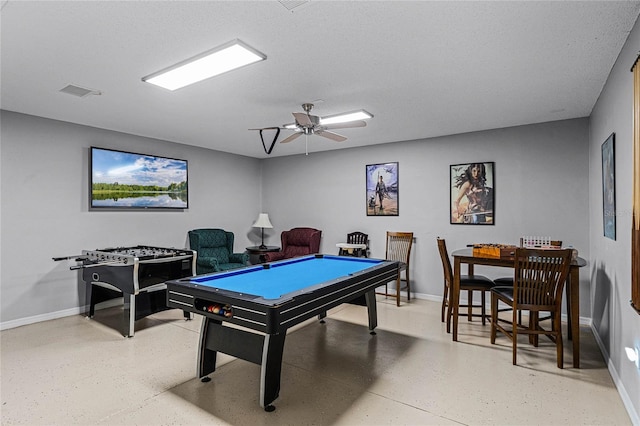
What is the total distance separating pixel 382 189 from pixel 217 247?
9.79 ft

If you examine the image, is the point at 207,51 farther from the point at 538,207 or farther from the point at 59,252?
the point at 538,207

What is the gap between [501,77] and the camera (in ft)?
9.95

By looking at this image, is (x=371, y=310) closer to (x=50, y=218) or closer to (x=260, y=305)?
(x=260, y=305)

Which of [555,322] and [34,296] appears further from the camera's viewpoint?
[34,296]

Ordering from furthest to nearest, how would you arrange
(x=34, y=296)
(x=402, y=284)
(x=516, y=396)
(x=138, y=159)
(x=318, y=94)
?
(x=402, y=284) < (x=138, y=159) < (x=34, y=296) < (x=318, y=94) < (x=516, y=396)

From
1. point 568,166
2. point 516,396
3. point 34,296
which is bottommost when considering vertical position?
point 516,396

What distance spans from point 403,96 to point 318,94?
86 cm

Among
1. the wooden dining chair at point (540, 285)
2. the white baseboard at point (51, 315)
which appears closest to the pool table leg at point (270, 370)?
the wooden dining chair at point (540, 285)

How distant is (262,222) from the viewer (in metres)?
6.82

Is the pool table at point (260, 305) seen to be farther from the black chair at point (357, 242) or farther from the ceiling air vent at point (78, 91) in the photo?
the black chair at point (357, 242)

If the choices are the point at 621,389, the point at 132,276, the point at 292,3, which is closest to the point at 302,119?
the point at 292,3

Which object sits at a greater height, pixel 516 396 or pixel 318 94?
pixel 318 94

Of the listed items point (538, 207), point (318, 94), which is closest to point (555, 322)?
point (538, 207)

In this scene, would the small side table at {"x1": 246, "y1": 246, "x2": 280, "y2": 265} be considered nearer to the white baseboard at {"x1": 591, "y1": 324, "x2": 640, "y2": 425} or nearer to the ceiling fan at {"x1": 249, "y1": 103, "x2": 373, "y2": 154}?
the ceiling fan at {"x1": 249, "y1": 103, "x2": 373, "y2": 154}
